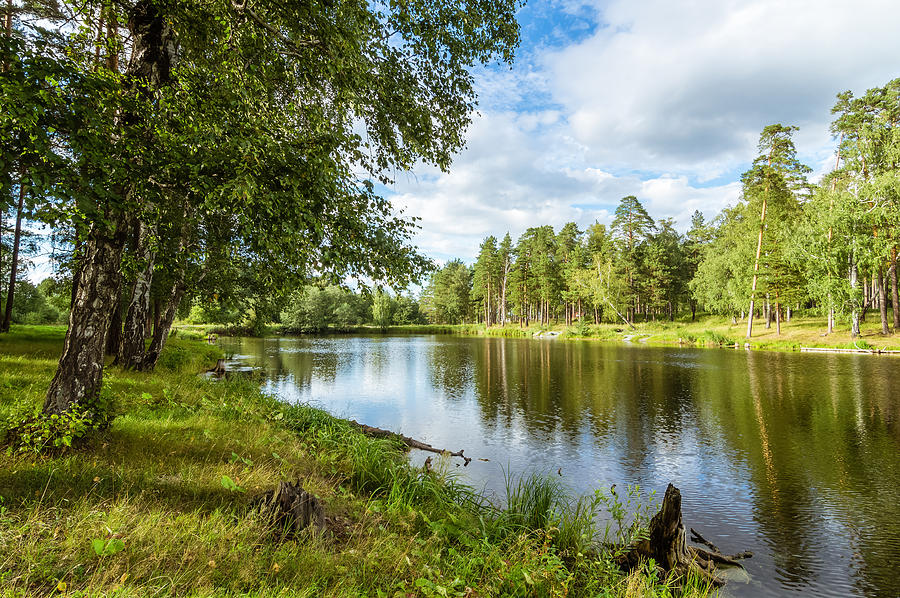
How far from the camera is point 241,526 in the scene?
409 cm

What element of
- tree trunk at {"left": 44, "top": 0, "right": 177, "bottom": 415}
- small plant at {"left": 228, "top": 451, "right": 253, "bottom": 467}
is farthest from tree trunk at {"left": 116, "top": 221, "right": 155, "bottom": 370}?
small plant at {"left": 228, "top": 451, "right": 253, "bottom": 467}

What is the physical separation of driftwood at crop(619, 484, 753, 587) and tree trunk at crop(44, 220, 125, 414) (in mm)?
7529

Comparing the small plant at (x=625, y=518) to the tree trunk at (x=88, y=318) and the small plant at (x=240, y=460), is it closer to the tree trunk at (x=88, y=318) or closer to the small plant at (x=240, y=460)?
the small plant at (x=240, y=460)

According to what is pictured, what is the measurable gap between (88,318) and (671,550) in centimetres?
816

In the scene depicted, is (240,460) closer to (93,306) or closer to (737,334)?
(93,306)

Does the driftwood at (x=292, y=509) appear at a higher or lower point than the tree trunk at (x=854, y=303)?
lower

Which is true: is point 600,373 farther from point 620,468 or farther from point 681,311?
point 681,311

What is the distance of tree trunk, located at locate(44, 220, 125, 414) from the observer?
523cm

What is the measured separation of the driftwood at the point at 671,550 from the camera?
5477mm

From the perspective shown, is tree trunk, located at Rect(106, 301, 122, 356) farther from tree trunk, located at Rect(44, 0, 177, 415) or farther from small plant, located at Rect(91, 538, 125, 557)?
small plant, located at Rect(91, 538, 125, 557)

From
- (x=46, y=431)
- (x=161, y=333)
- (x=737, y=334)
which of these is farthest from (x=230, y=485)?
(x=737, y=334)

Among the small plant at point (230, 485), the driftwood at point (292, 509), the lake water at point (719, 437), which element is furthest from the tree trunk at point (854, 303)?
the small plant at point (230, 485)

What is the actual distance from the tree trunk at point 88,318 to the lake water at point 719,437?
7.02m

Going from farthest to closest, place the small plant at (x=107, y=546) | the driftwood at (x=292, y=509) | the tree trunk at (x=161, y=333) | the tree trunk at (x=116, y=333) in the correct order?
the tree trunk at (x=116, y=333)
the tree trunk at (x=161, y=333)
the driftwood at (x=292, y=509)
the small plant at (x=107, y=546)
